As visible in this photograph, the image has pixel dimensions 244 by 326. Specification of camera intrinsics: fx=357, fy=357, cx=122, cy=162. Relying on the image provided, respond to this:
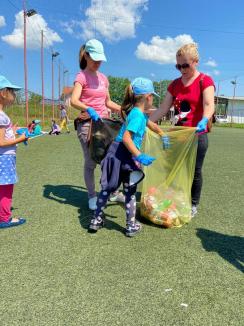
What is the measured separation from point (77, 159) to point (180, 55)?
5659mm

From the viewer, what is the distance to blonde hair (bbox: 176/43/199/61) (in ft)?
12.2

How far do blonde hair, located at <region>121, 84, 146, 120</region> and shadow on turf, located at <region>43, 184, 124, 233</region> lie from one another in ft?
4.18

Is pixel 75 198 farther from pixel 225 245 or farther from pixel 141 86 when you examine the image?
pixel 225 245

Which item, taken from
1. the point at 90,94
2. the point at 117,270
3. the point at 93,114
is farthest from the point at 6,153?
the point at 117,270

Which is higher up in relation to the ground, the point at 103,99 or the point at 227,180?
the point at 103,99

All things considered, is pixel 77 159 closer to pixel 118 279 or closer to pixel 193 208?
pixel 193 208

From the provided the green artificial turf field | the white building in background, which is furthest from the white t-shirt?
the white building in background

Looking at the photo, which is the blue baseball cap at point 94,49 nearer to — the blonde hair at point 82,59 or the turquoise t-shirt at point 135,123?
the blonde hair at point 82,59

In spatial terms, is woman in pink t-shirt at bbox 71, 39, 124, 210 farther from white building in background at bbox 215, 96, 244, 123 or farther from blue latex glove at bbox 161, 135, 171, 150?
white building in background at bbox 215, 96, 244, 123

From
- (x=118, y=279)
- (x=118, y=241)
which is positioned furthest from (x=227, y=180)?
(x=118, y=279)

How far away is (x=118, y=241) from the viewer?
3488mm

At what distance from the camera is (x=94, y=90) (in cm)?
413

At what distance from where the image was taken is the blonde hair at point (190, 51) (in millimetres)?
3729

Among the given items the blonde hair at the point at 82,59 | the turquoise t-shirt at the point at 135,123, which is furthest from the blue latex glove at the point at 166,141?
the blonde hair at the point at 82,59
